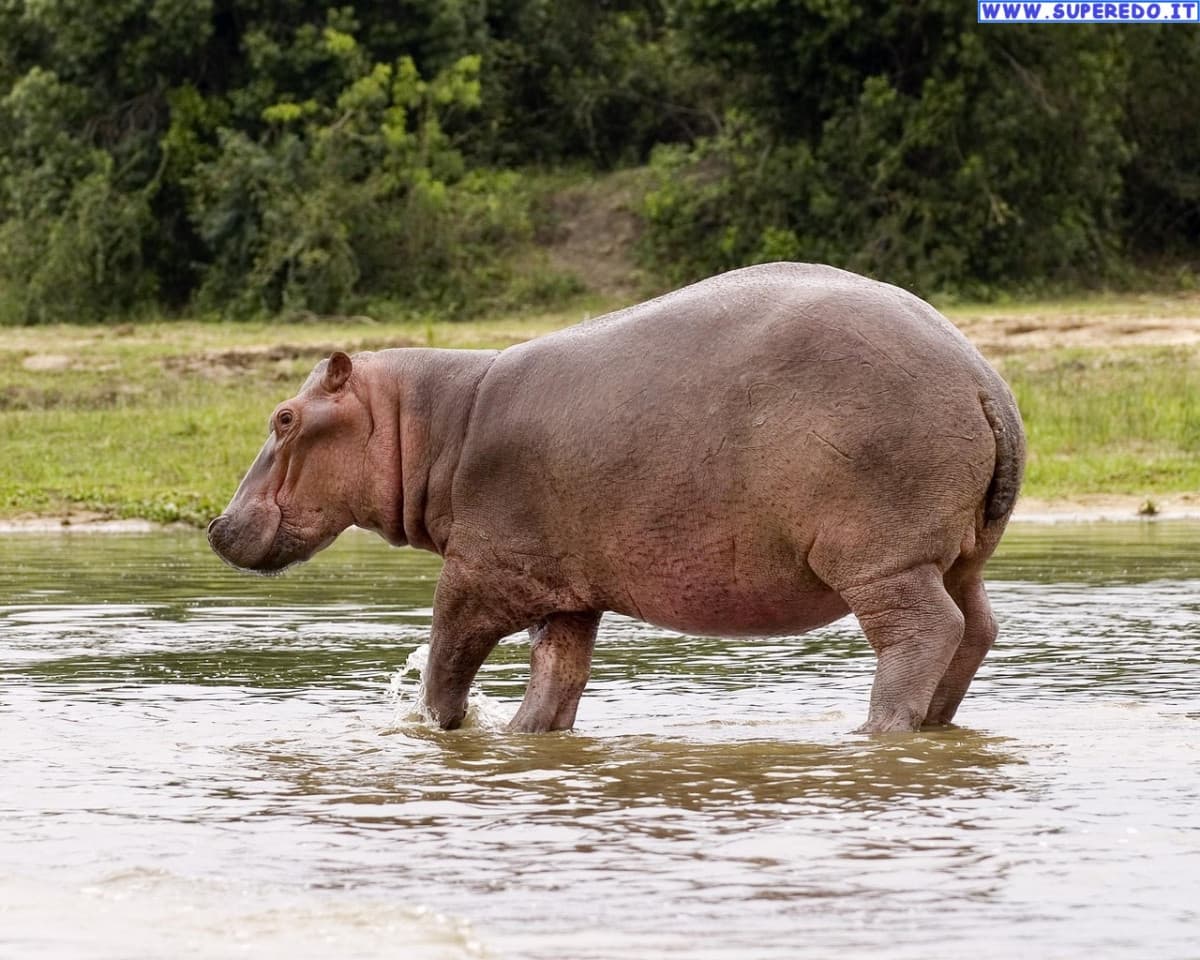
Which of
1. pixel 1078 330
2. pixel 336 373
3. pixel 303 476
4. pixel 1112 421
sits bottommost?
pixel 1112 421

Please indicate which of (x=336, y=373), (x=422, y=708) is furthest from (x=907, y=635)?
(x=336, y=373)

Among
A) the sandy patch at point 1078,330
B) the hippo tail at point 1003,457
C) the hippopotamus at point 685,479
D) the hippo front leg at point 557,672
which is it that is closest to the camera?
the hippopotamus at point 685,479

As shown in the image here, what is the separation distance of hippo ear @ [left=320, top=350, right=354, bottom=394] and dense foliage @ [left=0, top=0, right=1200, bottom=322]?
64.4 feet

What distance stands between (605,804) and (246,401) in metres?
13.8

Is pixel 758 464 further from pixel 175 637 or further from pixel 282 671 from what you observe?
pixel 175 637

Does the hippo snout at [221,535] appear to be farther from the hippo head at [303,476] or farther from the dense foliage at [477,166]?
the dense foliage at [477,166]

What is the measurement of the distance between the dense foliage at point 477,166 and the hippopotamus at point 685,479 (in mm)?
19683

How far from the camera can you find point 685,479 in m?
5.88

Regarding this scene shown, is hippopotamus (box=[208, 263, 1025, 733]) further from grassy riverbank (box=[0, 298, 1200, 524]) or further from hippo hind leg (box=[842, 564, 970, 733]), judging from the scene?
A: grassy riverbank (box=[0, 298, 1200, 524])

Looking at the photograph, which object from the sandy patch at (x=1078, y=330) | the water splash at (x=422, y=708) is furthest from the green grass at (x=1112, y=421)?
the water splash at (x=422, y=708)

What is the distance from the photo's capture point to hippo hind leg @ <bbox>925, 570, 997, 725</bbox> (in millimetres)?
6180

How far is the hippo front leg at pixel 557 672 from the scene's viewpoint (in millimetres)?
6520

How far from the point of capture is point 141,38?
88.4 feet

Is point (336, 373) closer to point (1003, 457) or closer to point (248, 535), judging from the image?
point (248, 535)
